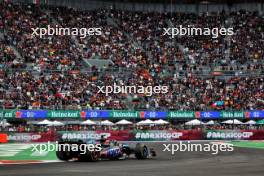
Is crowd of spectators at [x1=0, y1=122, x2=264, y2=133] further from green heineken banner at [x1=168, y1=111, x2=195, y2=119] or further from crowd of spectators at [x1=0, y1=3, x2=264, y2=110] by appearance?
crowd of spectators at [x1=0, y1=3, x2=264, y2=110]

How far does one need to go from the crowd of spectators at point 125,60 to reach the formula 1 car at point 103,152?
22.0 m

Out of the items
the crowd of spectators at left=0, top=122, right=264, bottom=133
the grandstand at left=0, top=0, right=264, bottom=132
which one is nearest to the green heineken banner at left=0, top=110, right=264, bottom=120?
the grandstand at left=0, top=0, right=264, bottom=132

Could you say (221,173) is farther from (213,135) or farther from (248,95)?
(248,95)

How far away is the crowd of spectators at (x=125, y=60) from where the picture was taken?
1924 inches

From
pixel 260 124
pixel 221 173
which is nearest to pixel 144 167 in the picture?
pixel 221 173

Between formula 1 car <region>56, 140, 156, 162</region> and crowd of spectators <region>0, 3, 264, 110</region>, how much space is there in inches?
865

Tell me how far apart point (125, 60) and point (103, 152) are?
108ft

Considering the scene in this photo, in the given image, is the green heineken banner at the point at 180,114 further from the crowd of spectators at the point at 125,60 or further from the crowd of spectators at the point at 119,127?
the crowd of spectators at the point at 119,127

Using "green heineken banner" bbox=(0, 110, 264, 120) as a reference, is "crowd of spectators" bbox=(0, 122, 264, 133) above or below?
below

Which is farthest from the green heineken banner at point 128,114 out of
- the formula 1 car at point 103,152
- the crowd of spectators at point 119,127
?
the formula 1 car at point 103,152

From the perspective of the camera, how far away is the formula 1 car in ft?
77.7

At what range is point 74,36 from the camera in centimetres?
5834

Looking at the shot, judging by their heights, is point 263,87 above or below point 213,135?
above

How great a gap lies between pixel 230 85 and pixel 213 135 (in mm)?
9442
